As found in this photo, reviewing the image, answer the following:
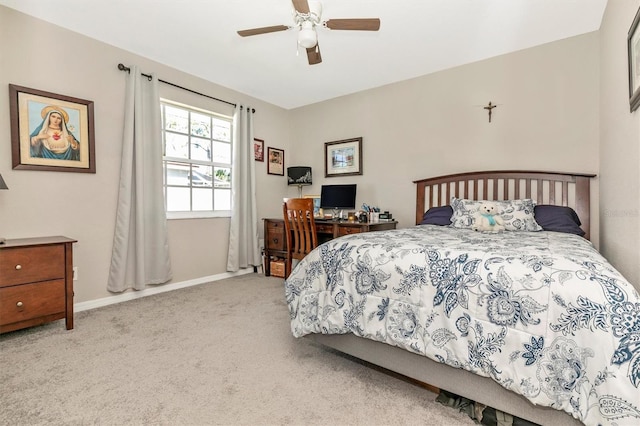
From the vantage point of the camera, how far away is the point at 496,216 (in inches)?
99.1

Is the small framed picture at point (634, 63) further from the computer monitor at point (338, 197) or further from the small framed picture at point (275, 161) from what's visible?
the small framed picture at point (275, 161)

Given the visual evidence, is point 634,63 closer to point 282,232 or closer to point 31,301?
point 282,232

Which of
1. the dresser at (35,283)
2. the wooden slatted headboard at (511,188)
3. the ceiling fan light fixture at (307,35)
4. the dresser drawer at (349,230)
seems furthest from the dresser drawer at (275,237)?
the ceiling fan light fixture at (307,35)

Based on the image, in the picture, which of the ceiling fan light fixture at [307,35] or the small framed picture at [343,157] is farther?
the small framed picture at [343,157]

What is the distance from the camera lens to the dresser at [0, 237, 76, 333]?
2051mm

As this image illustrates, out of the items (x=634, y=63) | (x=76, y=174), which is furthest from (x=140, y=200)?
(x=634, y=63)

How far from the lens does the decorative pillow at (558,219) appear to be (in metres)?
2.40

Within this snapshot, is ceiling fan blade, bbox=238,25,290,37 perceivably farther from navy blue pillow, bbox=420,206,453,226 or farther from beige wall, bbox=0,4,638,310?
navy blue pillow, bbox=420,206,453,226

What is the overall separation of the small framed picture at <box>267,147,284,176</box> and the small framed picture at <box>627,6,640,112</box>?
3.78m

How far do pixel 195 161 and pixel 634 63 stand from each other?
380 cm

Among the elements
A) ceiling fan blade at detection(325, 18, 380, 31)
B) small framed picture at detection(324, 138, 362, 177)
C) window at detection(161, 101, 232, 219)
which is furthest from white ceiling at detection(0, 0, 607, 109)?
small framed picture at detection(324, 138, 362, 177)

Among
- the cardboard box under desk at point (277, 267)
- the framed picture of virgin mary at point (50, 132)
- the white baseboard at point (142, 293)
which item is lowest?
the white baseboard at point (142, 293)

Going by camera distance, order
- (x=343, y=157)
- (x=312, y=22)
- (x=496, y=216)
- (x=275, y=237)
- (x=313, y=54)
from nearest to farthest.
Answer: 1. (x=312, y=22)
2. (x=313, y=54)
3. (x=496, y=216)
4. (x=275, y=237)
5. (x=343, y=157)

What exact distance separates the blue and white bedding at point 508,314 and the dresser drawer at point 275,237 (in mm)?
2254
